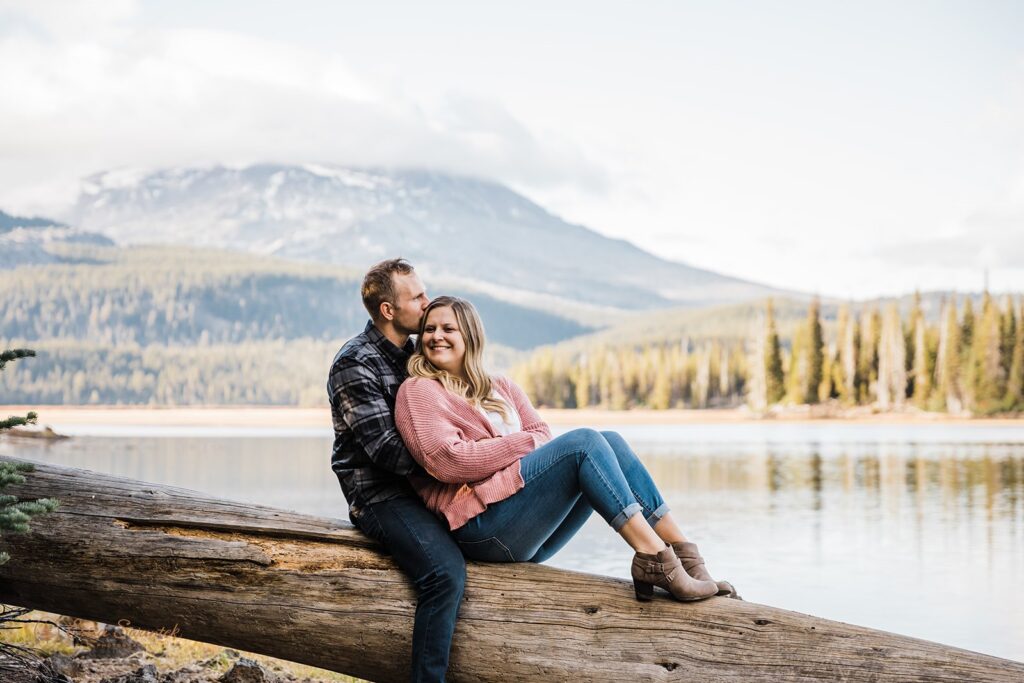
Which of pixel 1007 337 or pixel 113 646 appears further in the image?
pixel 1007 337

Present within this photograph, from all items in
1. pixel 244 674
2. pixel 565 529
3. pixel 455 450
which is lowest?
pixel 244 674

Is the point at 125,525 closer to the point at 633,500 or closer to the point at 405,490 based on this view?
the point at 405,490

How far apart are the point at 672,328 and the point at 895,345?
95970 millimetres

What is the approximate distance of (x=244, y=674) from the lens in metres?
5.85

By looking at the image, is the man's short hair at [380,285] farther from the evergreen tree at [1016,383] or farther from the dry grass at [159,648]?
the evergreen tree at [1016,383]

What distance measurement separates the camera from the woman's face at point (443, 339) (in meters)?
4.93

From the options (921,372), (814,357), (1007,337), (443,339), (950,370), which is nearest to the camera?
(443,339)

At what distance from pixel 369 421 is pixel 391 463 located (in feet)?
0.67

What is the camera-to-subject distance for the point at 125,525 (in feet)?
17.5

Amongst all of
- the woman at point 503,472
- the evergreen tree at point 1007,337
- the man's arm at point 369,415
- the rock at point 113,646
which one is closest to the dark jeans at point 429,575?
the woman at point 503,472

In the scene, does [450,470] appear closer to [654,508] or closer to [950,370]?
[654,508]

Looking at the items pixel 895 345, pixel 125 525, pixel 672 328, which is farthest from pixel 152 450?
pixel 672 328

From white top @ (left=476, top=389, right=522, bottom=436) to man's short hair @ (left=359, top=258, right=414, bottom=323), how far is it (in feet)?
2.09

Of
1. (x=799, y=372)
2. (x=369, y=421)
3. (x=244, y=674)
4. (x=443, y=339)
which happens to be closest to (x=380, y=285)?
(x=443, y=339)
